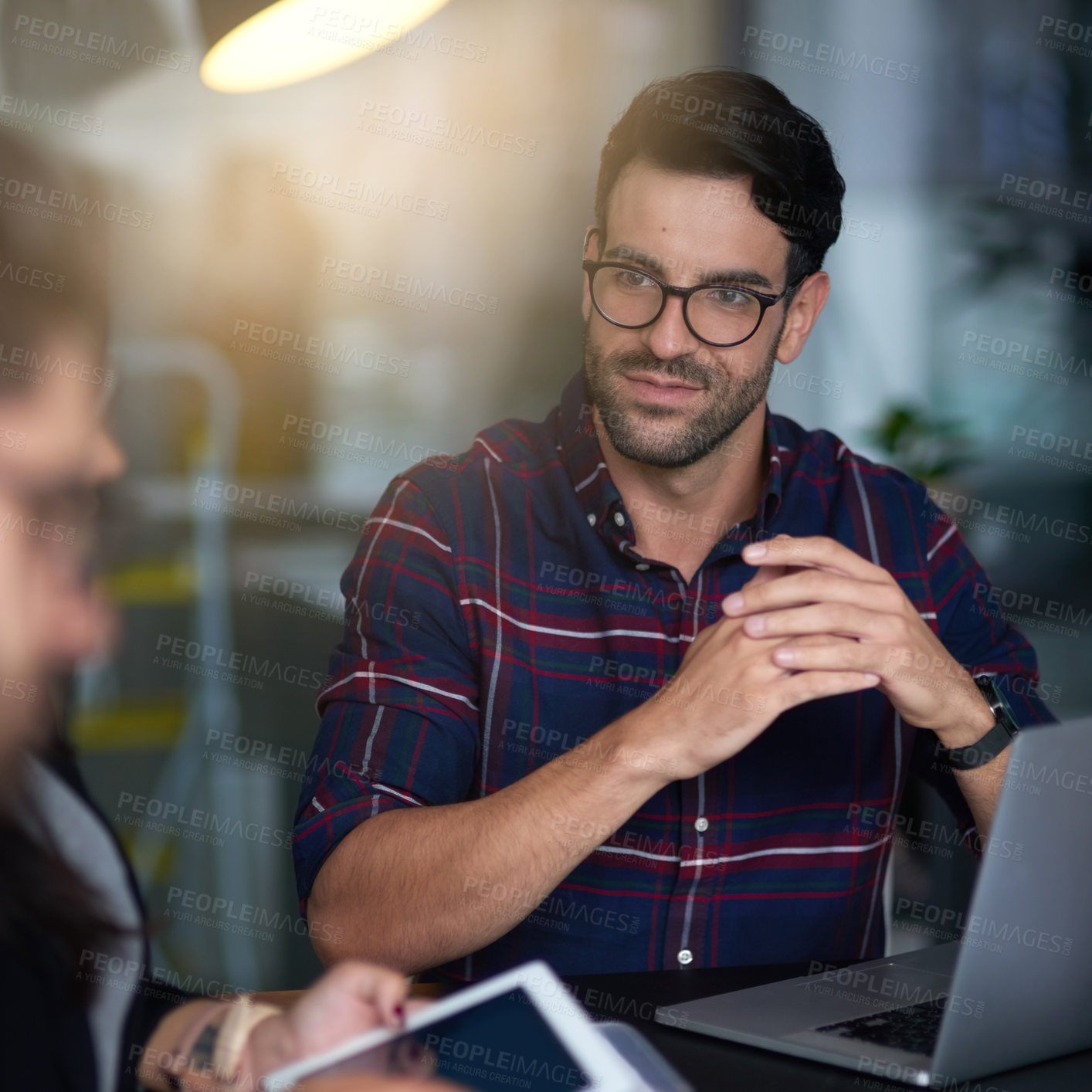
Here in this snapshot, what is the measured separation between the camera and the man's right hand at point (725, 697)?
1106 mm

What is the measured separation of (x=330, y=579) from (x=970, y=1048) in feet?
7.14

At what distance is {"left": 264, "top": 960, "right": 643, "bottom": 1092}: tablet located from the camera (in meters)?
0.59

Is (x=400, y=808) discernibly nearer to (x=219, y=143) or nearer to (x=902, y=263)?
(x=219, y=143)

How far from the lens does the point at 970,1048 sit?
823mm
